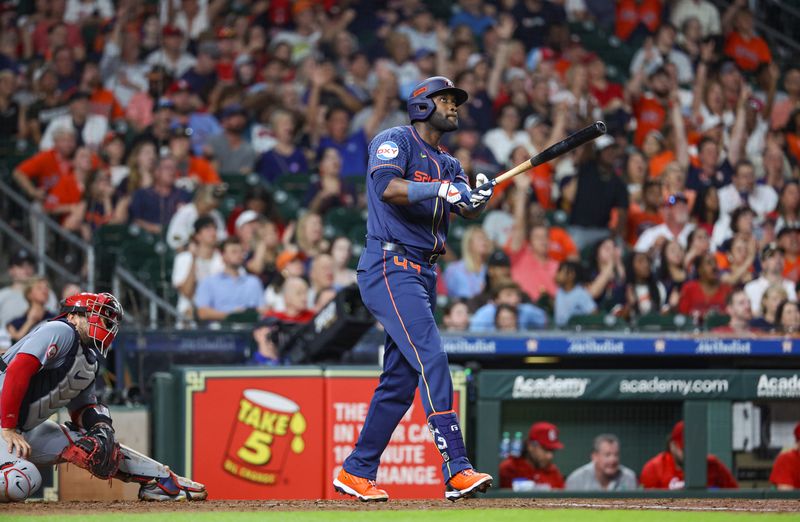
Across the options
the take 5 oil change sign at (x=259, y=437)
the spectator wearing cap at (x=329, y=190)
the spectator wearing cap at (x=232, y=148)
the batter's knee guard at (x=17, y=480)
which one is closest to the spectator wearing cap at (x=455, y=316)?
A: the take 5 oil change sign at (x=259, y=437)

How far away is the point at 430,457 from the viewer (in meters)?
9.23

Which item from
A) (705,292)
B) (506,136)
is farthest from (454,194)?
(506,136)

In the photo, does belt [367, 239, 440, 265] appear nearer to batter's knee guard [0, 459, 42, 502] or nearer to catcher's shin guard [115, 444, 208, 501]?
catcher's shin guard [115, 444, 208, 501]

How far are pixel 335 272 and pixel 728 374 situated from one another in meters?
3.51

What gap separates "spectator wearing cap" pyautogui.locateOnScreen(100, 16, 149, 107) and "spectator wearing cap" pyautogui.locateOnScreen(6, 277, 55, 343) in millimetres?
3386

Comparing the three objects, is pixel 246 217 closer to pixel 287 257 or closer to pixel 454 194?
pixel 287 257

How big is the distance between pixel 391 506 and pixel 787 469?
3991 mm

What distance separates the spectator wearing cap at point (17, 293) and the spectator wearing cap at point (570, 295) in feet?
13.4

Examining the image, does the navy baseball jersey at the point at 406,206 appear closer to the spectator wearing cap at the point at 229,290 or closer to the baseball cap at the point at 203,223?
the spectator wearing cap at the point at 229,290

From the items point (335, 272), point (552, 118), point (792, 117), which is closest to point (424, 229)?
point (335, 272)

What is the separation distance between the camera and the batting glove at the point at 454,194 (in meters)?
5.96

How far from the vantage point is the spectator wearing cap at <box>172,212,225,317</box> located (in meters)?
11.5

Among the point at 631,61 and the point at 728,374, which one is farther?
the point at 631,61

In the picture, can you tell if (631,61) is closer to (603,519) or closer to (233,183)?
(233,183)
